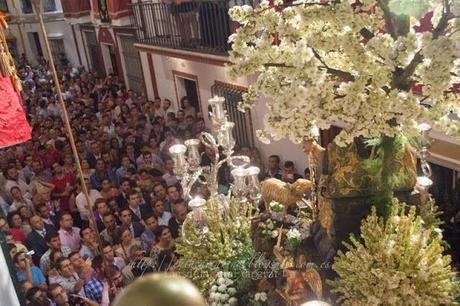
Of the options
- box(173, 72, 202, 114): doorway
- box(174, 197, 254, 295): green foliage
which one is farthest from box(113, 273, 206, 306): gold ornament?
box(173, 72, 202, 114): doorway

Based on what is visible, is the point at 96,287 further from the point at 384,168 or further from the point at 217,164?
the point at 384,168

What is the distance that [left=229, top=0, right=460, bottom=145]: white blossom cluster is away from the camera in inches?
96.3

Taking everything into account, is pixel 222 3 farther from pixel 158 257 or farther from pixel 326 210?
pixel 326 210

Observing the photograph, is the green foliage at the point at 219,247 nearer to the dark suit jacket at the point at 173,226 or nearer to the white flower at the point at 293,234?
the white flower at the point at 293,234

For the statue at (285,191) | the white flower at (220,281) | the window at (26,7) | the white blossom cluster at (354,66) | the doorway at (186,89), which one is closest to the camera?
the white blossom cluster at (354,66)

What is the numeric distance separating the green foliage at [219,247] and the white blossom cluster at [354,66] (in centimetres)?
151

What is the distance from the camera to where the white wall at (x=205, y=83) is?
865 centimetres

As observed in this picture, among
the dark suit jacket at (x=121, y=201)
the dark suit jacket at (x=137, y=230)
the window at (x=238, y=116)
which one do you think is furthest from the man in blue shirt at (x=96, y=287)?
the window at (x=238, y=116)

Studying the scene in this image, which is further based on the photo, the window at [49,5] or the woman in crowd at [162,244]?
the window at [49,5]

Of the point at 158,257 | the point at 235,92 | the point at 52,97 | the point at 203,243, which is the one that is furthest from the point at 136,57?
the point at 203,243

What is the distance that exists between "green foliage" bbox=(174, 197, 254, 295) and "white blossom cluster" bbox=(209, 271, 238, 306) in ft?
0.21

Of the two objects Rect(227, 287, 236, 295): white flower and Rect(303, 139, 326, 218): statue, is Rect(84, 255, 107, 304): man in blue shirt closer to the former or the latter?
Rect(227, 287, 236, 295): white flower

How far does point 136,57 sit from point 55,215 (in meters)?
8.54

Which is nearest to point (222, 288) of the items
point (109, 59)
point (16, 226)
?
point (16, 226)
